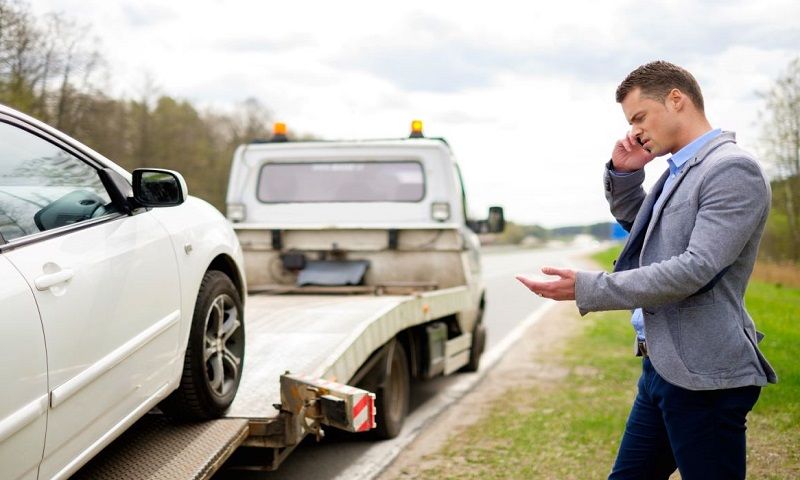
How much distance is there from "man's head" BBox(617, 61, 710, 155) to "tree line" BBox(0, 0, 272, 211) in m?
8.70

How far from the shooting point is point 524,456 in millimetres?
5598

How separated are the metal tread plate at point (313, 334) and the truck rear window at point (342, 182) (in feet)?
4.87

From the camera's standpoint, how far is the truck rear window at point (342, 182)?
334 inches

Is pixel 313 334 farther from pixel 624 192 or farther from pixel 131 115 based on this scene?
pixel 131 115

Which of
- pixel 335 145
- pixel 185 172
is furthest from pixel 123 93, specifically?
pixel 335 145

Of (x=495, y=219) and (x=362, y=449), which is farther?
(x=495, y=219)

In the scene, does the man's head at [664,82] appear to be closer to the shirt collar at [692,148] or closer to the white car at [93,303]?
the shirt collar at [692,148]

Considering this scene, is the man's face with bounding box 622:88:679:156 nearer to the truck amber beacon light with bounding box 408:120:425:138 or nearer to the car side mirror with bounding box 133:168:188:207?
the car side mirror with bounding box 133:168:188:207

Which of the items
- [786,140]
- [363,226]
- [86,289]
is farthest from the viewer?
[786,140]

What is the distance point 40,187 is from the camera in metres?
3.01

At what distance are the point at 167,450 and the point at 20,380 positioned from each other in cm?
129

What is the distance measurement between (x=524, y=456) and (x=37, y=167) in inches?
149

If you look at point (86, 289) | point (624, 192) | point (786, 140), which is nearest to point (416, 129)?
point (624, 192)

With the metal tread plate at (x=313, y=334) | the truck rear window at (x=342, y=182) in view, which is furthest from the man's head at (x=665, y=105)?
the truck rear window at (x=342, y=182)
